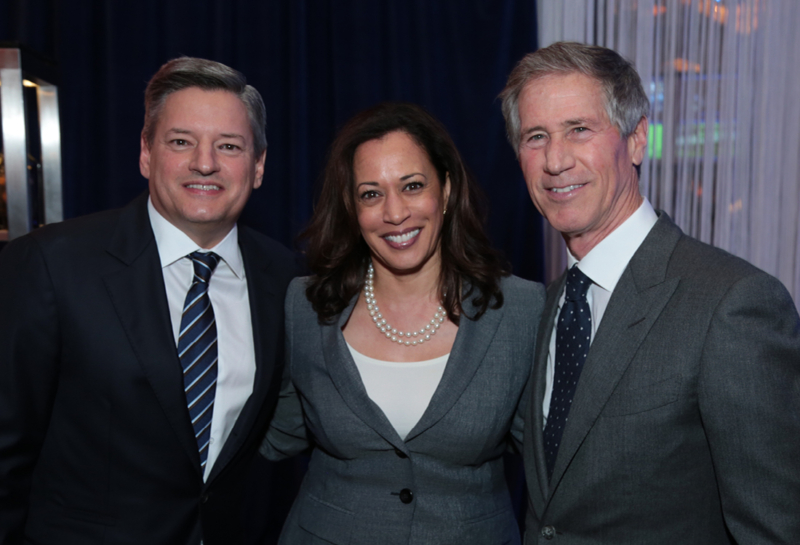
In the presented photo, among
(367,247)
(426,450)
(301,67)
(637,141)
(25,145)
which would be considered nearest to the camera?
(637,141)

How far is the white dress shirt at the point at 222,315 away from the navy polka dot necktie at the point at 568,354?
0.86 m

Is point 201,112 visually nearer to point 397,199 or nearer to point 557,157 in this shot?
point 397,199

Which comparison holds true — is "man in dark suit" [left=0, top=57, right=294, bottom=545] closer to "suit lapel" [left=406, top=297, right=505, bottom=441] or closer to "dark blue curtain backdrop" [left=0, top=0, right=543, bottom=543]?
"suit lapel" [left=406, top=297, right=505, bottom=441]

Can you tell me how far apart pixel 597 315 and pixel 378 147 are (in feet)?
2.70

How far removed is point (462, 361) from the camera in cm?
176

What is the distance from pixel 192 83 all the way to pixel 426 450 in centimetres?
121

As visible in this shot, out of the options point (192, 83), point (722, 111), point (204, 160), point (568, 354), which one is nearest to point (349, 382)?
point (568, 354)

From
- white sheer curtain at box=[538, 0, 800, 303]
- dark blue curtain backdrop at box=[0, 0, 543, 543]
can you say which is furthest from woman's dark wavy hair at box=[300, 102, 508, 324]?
white sheer curtain at box=[538, 0, 800, 303]

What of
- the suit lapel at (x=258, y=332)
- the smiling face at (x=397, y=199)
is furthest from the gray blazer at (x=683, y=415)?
the suit lapel at (x=258, y=332)

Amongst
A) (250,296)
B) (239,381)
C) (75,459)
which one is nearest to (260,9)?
(250,296)

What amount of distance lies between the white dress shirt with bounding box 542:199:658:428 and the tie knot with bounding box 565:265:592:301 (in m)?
0.02

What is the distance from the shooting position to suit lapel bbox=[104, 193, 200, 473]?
1603 millimetres

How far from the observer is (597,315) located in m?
1.49

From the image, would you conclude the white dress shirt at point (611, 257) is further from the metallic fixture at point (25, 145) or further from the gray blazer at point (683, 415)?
the metallic fixture at point (25, 145)
